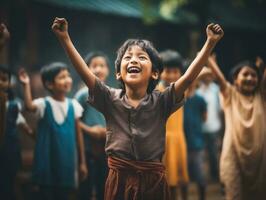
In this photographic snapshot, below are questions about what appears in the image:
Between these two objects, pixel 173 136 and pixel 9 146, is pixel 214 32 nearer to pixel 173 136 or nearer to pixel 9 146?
pixel 173 136

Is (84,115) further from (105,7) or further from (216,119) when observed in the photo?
(105,7)

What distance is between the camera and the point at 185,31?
13297 millimetres

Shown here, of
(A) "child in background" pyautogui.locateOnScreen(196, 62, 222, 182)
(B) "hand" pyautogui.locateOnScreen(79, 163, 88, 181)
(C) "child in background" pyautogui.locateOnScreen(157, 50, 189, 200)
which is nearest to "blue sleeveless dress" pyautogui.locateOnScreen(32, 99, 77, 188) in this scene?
(B) "hand" pyautogui.locateOnScreen(79, 163, 88, 181)

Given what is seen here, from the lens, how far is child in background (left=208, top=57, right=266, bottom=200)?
205 inches

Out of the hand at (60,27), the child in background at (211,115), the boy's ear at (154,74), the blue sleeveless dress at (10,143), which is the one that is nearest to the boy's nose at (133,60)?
the boy's ear at (154,74)

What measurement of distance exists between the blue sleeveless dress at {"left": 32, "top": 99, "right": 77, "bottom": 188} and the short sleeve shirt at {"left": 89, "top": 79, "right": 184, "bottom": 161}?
1.68 m

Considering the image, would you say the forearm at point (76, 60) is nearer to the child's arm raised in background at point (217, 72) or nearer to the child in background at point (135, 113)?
the child in background at point (135, 113)

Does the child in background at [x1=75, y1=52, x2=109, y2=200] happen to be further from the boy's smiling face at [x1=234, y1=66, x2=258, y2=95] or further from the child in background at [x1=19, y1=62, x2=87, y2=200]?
the boy's smiling face at [x1=234, y1=66, x2=258, y2=95]

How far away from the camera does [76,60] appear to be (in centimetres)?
341

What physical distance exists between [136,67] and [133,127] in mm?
489

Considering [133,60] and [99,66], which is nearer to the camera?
[133,60]

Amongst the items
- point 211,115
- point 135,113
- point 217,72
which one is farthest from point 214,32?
point 211,115

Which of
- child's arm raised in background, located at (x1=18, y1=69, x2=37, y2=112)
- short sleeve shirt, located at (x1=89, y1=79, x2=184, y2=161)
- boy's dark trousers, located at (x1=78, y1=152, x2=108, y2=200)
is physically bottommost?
boy's dark trousers, located at (x1=78, y1=152, x2=108, y2=200)

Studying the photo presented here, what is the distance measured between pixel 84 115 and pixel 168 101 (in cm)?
237
